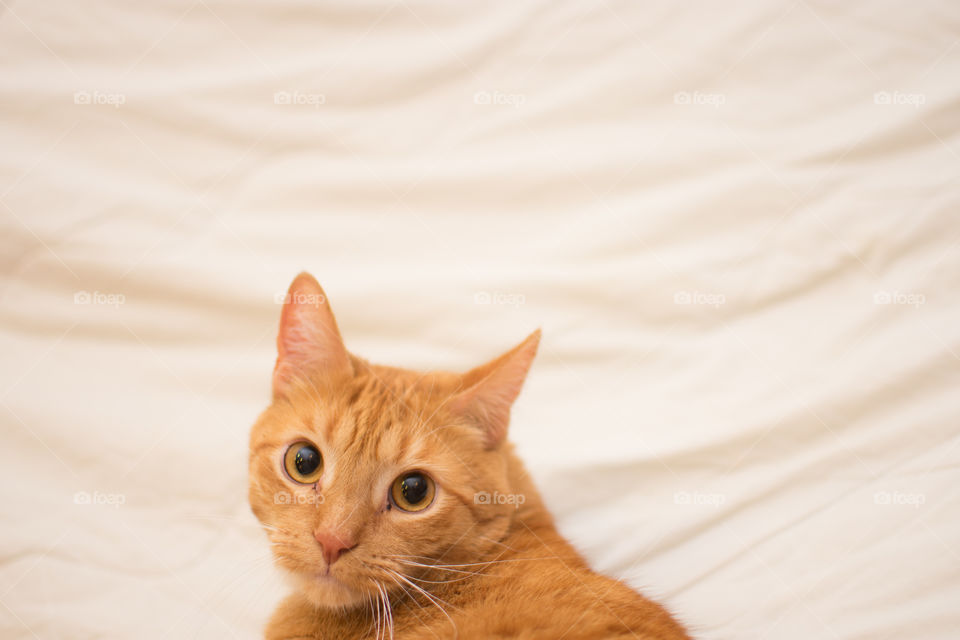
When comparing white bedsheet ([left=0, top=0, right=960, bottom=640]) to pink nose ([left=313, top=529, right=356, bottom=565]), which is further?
white bedsheet ([left=0, top=0, right=960, bottom=640])

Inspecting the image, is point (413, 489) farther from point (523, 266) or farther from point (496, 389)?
point (523, 266)

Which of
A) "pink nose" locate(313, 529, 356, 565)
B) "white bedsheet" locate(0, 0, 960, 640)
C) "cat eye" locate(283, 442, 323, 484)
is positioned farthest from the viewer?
"white bedsheet" locate(0, 0, 960, 640)

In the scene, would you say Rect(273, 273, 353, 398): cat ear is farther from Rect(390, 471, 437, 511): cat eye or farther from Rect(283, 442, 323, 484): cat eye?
Rect(390, 471, 437, 511): cat eye

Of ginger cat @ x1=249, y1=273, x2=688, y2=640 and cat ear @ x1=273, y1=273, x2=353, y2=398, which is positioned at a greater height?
cat ear @ x1=273, y1=273, x2=353, y2=398

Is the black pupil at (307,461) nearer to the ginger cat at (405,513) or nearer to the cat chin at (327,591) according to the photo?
the ginger cat at (405,513)

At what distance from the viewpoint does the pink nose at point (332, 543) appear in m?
1.52

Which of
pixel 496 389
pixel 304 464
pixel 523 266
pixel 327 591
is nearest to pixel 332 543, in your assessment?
pixel 327 591

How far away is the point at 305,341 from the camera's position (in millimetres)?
1851

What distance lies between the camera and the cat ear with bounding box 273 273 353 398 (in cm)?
178

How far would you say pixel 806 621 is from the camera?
1942 millimetres

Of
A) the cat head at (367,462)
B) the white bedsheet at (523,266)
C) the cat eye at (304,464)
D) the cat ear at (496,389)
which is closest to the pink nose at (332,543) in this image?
the cat head at (367,462)

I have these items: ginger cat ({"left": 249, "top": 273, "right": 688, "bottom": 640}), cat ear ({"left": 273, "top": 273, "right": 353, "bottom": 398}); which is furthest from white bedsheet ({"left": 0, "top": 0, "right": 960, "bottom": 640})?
cat ear ({"left": 273, "top": 273, "right": 353, "bottom": 398})

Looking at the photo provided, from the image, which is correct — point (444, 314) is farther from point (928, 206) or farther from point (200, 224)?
point (928, 206)

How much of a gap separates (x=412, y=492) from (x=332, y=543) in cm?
25
